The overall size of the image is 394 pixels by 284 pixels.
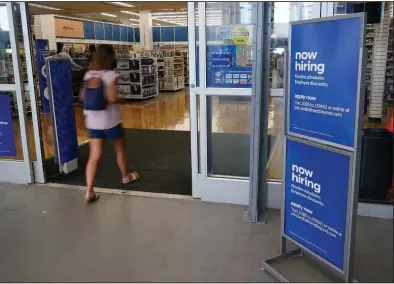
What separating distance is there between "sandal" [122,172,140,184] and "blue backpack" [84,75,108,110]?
1.05 meters

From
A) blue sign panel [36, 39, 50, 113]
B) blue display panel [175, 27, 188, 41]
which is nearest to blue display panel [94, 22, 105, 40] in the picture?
blue display panel [175, 27, 188, 41]

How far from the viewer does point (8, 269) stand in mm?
2695

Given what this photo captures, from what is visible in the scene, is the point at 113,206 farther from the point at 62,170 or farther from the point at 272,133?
the point at 272,133

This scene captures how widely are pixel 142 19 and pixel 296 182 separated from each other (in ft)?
54.8

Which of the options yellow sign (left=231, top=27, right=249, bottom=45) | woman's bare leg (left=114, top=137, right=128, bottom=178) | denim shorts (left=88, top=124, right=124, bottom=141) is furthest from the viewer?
woman's bare leg (left=114, top=137, right=128, bottom=178)

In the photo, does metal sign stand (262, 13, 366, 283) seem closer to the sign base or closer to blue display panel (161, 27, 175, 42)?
the sign base

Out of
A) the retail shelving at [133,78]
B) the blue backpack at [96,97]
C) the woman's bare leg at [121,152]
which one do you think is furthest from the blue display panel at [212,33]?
the retail shelving at [133,78]

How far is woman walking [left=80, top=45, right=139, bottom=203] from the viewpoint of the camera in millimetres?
3574

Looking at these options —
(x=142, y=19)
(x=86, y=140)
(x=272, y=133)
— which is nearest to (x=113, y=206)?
(x=272, y=133)

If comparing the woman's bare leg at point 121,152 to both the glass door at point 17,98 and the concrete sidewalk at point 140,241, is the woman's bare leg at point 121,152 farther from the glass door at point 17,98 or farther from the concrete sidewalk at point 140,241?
the glass door at point 17,98

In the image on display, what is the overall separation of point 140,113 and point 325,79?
8.24 m

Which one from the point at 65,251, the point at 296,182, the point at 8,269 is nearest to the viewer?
the point at 296,182

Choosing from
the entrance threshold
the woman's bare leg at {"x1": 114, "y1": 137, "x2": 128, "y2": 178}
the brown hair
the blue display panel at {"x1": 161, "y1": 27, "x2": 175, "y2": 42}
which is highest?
the blue display panel at {"x1": 161, "y1": 27, "x2": 175, "y2": 42}

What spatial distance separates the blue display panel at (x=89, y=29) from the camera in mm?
16141
